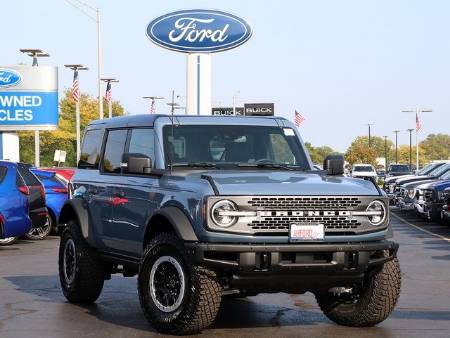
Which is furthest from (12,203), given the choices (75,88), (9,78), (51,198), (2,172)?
(75,88)

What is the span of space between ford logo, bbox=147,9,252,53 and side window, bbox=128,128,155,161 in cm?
2384

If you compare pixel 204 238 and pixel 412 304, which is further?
pixel 412 304

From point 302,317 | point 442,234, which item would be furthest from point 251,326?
point 442,234

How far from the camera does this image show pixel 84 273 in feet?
35.1

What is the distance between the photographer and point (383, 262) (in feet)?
28.2

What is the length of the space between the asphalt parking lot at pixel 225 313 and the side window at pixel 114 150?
152cm

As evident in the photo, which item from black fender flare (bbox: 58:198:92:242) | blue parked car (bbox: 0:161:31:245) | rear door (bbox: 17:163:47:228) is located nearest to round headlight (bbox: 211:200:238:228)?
black fender flare (bbox: 58:198:92:242)

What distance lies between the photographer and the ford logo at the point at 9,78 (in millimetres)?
42656

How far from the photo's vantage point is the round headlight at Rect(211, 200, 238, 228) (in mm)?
8172

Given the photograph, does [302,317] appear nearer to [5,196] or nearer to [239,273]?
[239,273]

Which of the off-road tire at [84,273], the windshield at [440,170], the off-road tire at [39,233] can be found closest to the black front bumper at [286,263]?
the off-road tire at [84,273]

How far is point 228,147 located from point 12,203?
9055 mm

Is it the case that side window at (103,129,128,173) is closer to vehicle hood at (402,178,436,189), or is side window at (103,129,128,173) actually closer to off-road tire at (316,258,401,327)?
off-road tire at (316,258,401,327)

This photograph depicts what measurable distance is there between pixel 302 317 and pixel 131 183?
2.18 m
